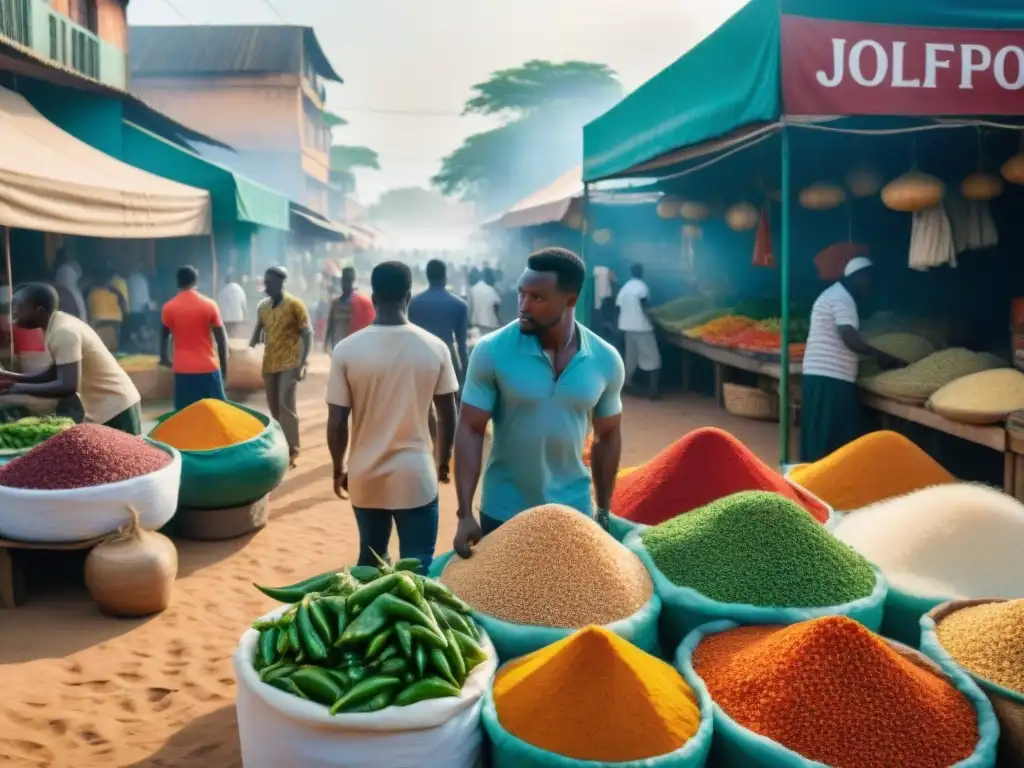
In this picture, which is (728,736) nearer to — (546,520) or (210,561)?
(546,520)

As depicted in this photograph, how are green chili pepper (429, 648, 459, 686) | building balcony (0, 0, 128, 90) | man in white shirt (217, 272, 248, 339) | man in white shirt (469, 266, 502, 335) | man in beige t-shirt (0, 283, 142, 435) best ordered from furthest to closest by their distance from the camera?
man in white shirt (469, 266, 502, 335) → man in white shirt (217, 272, 248, 339) → building balcony (0, 0, 128, 90) → man in beige t-shirt (0, 283, 142, 435) → green chili pepper (429, 648, 459, 686)

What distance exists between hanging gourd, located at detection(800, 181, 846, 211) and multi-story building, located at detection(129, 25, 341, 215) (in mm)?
25002

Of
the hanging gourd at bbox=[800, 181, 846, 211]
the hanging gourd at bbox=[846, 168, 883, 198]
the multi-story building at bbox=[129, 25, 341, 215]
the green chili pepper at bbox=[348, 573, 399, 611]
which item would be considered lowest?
the green chili pepper at bbox=[348, 573, 399, 611]

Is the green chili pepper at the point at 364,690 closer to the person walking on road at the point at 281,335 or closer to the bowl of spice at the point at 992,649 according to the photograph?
the bowl of spice at the point at 992,649

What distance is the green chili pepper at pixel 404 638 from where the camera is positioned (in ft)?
7.58

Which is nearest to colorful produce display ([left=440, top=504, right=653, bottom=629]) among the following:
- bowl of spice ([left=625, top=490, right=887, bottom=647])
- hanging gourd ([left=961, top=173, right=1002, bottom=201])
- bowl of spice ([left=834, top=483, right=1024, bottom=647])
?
bowl of spice ([left=625, top=490, right=887, bottom=647])

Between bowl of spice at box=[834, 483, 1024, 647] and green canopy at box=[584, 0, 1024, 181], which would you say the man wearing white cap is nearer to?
green canopy at box=[584, 0, 1024, 181]

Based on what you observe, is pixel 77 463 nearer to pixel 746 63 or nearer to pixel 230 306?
pixel 746 63

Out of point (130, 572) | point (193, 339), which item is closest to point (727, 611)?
point (130, 572)

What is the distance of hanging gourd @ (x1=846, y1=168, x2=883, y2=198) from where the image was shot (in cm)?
786

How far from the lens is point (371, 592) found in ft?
8.29

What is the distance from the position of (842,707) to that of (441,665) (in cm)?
96

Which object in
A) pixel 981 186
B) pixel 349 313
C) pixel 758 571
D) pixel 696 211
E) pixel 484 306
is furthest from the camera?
pixel 484 306

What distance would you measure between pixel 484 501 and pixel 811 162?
6617 mm
